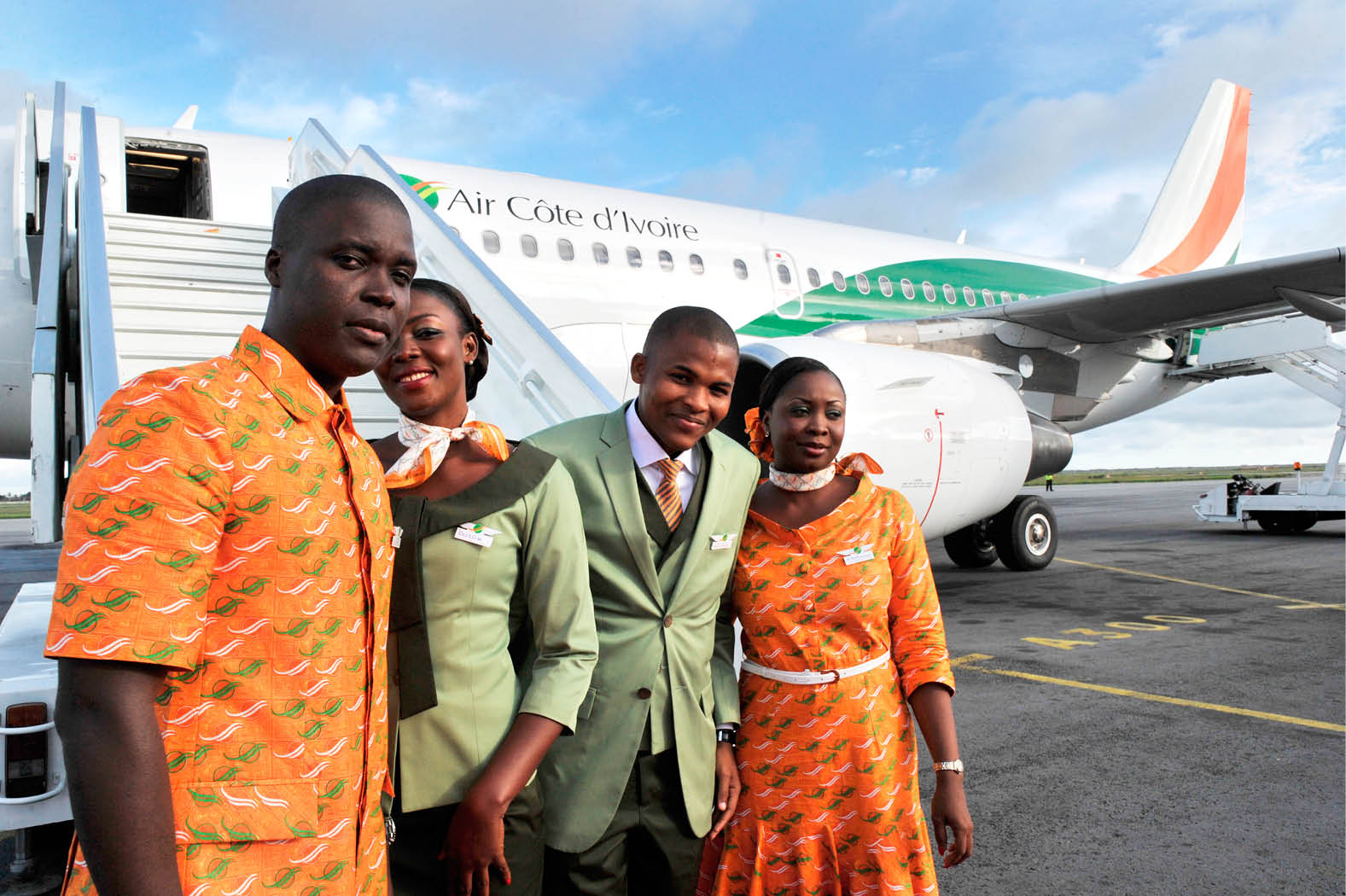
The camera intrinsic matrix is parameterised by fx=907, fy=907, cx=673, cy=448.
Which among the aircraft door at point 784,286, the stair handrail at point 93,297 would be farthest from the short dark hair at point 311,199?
the aircraft door at point 784,286

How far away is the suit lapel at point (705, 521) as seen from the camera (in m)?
1.74

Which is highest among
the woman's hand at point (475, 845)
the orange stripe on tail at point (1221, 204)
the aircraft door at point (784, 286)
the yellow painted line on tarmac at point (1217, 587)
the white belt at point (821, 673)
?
the orange stripe on tail at point (1221, 204)

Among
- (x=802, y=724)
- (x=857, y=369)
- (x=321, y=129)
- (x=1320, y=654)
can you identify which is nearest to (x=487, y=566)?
(x=802, y=724)

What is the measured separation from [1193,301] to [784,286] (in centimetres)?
400

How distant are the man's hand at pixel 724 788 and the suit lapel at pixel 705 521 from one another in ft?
1.18

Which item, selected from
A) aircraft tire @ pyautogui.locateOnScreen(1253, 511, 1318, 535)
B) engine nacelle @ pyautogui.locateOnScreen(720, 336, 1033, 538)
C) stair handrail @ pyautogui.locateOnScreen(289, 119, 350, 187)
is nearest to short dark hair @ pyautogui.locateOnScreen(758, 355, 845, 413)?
engine nacelle @ pyautogui.locateOnScreen(720, 336, 1033, 538)

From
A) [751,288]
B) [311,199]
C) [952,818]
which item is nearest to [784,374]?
[952,818]

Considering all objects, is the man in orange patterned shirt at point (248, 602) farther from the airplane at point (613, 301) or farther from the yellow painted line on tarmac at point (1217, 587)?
the yellow painted line on tarmac at point (1217, 587)

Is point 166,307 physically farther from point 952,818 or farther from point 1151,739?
point 1151,739

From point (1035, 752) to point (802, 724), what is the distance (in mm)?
2353

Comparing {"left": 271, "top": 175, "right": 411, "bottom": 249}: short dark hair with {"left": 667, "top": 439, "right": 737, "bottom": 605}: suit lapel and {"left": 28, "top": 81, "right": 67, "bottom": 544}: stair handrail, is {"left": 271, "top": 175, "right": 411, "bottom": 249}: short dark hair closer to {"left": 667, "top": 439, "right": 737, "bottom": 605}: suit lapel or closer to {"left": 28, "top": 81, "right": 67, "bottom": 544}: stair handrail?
{"left": 667, "top": 439, "right": 737, "bottom": 605}: suit lapel

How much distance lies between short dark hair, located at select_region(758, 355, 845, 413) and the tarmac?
1576mm

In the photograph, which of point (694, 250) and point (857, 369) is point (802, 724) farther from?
point (694, 250)

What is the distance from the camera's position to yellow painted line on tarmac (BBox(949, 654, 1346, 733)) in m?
4.11
